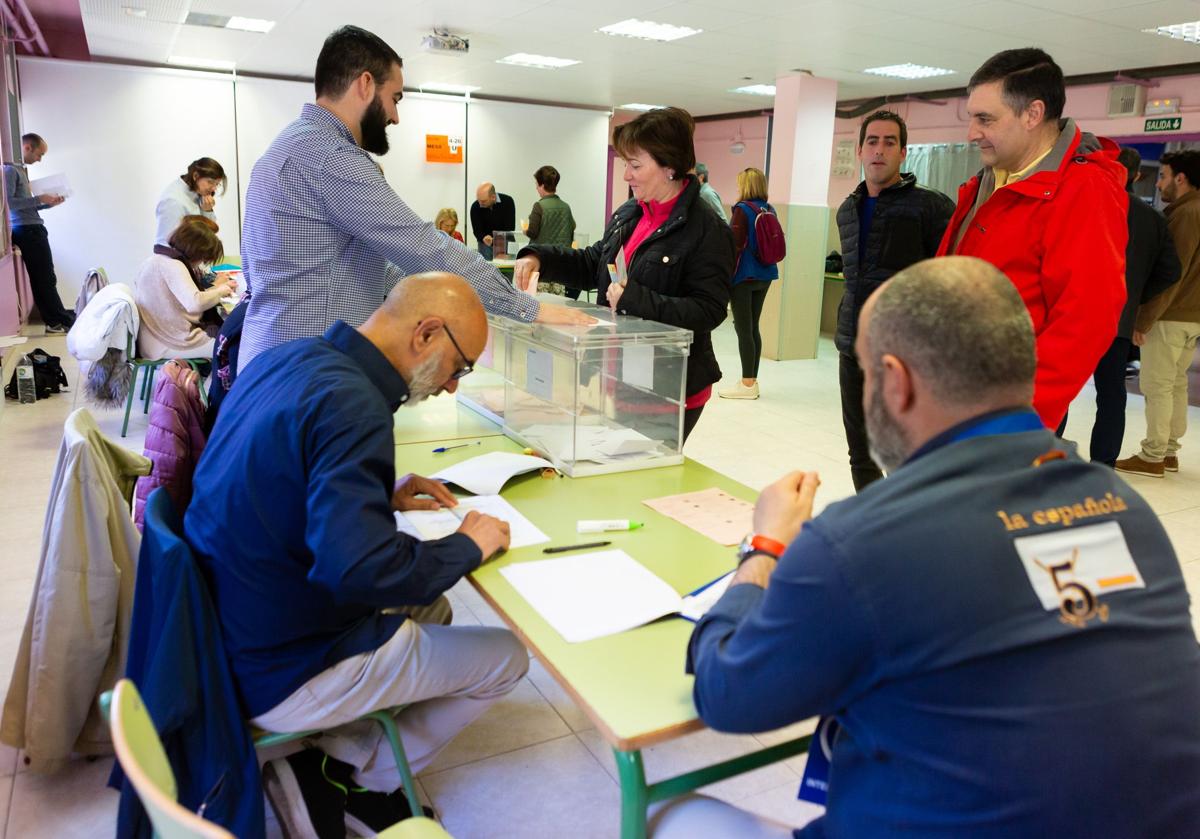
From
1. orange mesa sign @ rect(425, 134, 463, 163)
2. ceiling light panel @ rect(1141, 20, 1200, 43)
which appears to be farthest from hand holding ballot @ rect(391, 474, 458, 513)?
orange mesa sign @ rect(425, 134, 463, 163)

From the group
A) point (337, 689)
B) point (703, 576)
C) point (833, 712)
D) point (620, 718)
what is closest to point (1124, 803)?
point (833, 712)

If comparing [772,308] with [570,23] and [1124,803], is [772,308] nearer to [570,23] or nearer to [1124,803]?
[570,23]

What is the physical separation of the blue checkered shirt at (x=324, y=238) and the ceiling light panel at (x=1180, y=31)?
6137 millimetres

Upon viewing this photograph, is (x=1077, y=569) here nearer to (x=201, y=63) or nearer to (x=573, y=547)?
(x=573, y=547)

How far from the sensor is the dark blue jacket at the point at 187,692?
1354mm

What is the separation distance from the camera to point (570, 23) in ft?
21.7

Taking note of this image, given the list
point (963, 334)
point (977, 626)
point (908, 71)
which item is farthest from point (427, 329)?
point (908, 71)

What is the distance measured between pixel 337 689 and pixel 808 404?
5.00m

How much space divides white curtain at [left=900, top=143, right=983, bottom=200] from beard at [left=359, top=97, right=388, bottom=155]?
901 centimetres

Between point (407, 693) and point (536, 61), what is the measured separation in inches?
317

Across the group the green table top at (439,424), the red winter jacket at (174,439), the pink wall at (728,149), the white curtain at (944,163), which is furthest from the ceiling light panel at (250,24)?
the pink wall at (728,149)

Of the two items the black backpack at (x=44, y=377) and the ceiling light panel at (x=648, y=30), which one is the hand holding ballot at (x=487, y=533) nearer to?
the black backpack at (x=44, y=377)

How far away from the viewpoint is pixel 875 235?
3043 mm

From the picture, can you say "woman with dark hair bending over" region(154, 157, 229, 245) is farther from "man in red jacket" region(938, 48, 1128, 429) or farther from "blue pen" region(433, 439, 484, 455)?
"man in red jacket" region(938, 48, 1128, 429)
